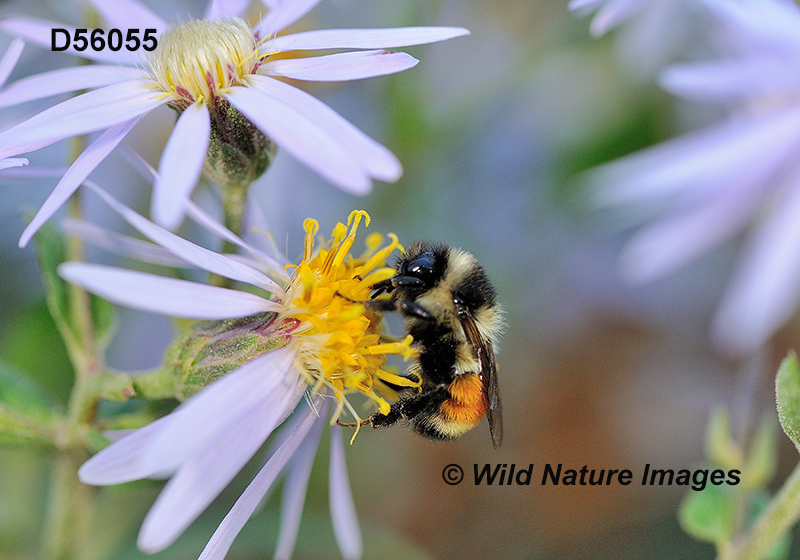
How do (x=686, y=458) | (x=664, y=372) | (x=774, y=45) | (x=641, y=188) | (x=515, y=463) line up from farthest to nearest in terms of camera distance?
(x=664, y=372), (x=686, y=458), (x=515, y=463), (x=641, y=188), (x=774, y=45)

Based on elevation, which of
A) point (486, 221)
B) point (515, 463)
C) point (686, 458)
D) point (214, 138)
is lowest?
point (686, 458)

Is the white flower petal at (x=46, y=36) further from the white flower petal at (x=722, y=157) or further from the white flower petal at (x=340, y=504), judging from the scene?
the white flower petal at (x=722, y=157)

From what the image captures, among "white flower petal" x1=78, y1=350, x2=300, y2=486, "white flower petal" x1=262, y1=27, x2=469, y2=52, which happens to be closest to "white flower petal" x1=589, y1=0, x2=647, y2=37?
"white flower petal" x1=262, y1=27, x2=469, y2=52

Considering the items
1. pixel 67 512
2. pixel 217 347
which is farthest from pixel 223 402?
pixel 67 512

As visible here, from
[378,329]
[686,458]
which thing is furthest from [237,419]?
[686,458]

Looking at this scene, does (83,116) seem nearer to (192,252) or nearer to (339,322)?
(192,252)

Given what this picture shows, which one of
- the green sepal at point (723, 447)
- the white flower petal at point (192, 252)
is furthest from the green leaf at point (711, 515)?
the white flower petal at point (192, 252)

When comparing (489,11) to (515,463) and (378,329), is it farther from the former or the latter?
(378,329)

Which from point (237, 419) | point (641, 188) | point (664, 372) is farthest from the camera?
point (664, 372)
